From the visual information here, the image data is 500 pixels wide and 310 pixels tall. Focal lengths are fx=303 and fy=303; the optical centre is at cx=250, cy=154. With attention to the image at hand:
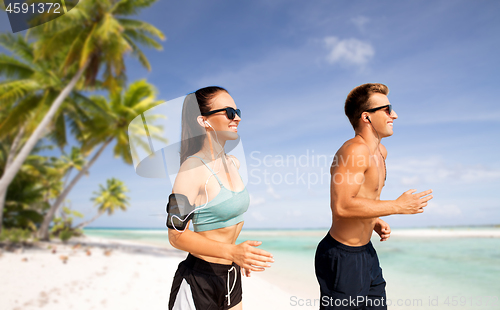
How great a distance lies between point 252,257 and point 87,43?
15651 millimetres

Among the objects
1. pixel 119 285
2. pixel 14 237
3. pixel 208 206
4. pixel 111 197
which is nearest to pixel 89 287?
pixel 119 285

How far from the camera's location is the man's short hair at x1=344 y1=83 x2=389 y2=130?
2.57 m

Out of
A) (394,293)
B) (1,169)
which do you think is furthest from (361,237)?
(1,169)

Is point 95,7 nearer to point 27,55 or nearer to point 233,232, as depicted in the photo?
point 27,55

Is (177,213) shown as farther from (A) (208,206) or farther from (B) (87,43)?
(B) (87,43)

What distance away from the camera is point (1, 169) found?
57.0 ft

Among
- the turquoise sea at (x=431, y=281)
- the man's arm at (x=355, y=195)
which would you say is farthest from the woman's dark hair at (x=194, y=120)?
the turquoise sea at (x=431, y=281)


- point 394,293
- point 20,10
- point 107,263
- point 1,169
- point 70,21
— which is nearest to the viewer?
point 20,10

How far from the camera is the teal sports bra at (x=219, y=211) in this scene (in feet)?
5.99

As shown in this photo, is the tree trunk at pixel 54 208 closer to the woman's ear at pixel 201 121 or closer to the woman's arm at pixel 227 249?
the woman's ear at pixel 201 121

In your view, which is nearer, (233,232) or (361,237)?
(233,232)

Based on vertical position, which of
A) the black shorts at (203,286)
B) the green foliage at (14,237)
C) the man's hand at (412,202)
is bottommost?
the green foliage at (14,237)

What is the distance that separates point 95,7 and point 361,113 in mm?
16770

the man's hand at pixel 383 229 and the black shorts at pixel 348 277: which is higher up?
the man's hand at pixel 383 229
